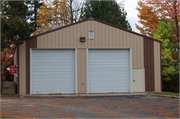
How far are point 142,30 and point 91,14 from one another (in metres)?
6.94

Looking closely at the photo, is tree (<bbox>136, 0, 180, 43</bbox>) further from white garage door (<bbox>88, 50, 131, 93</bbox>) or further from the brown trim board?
the brown trim board

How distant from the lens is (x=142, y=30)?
2912cm

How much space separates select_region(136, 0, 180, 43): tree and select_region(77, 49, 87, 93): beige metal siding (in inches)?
494

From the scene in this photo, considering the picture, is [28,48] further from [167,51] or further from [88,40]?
[167,51]

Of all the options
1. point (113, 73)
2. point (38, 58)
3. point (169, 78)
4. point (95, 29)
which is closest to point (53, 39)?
point (38, 58)

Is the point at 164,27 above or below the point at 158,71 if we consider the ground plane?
above

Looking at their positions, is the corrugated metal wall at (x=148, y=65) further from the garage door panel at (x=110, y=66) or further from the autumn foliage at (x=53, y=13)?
the autumn foliage at (x=53, y=13)

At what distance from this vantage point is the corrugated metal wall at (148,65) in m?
17.1

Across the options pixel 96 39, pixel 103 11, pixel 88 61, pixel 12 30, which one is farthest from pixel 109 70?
Result: pixel 103 11

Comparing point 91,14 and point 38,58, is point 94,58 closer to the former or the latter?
point 38,58

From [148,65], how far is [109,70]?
303 centimetres

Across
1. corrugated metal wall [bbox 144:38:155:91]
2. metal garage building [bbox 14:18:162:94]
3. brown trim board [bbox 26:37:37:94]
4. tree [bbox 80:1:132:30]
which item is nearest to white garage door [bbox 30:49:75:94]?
metal garage building [bbox 14:18:162:94]

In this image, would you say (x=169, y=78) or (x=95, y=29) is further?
(x=169, y=78)

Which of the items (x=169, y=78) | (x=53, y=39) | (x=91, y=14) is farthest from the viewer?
(x=91, y=14)
